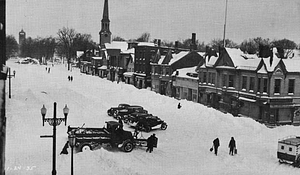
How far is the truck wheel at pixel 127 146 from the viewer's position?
906 inches

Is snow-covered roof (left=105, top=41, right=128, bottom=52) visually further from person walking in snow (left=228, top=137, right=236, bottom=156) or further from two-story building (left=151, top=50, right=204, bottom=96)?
person walking in snow (left=228, top=137, right=236, bottom=156)

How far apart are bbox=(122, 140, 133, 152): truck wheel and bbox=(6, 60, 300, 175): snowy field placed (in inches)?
15.1

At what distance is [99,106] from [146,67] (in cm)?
2882

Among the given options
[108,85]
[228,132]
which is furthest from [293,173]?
[108,85]

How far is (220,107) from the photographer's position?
1875 inches

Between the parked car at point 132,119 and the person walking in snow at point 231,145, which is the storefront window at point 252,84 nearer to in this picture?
the parked car at point 132,119

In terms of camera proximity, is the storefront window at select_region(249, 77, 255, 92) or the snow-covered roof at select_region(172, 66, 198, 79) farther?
the snow-covered roof at select_region(172, 66, 198, 79)

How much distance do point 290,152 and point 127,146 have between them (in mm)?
9767

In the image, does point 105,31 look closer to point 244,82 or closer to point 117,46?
point 117,46

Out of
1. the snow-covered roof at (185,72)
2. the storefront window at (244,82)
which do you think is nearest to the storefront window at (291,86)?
the storefront window at (244,82)

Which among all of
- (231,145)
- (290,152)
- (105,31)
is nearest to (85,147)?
(231,145)

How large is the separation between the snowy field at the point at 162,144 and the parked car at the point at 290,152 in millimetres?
433

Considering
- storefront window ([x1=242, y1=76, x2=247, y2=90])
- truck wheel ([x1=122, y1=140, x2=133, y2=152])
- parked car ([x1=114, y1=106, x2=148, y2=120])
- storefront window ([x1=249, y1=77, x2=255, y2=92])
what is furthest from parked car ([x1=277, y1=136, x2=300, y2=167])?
storefront window ([x1=242, y1=76, x2=247, y2=90])

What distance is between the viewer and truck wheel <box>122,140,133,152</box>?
906 inches
